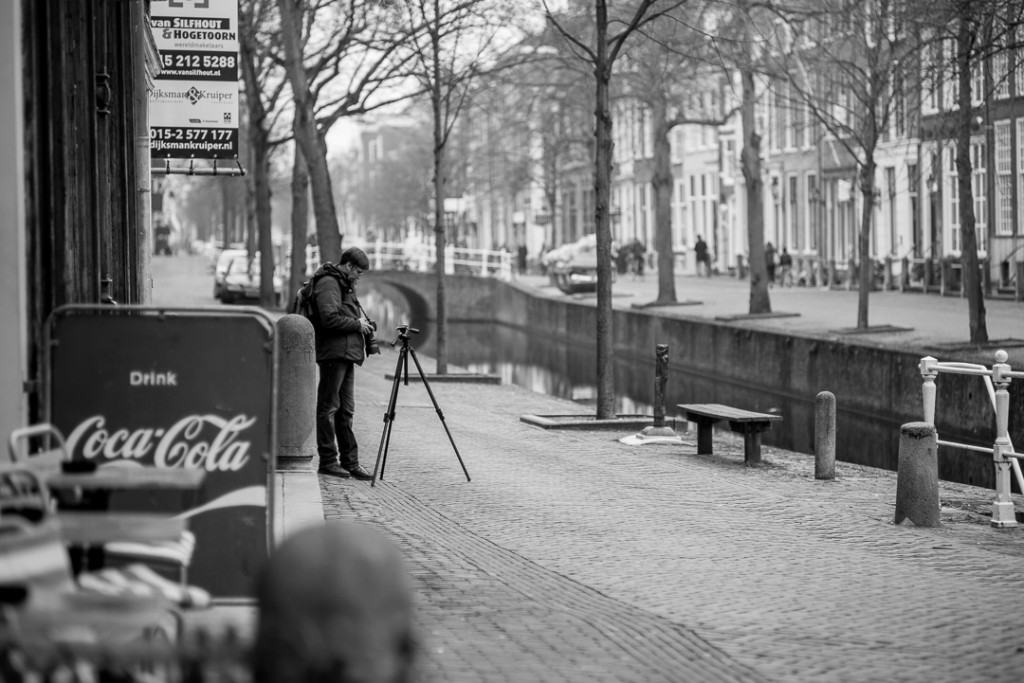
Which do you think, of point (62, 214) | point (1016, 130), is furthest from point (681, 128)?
point (62, 214)

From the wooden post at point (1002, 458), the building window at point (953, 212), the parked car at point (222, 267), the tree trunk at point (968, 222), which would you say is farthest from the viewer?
the parked car at point (222, 267)

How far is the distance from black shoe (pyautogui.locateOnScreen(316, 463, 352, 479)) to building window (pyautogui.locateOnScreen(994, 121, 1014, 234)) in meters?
30.8

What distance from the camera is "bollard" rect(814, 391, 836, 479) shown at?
49.0ft

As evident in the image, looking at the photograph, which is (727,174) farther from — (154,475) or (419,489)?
(154,475)

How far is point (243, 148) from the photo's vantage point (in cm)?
5475

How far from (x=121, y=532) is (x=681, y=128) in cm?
7254

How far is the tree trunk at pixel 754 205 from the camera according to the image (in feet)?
116

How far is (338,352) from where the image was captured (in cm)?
1306

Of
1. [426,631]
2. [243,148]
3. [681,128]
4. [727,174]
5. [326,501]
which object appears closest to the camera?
[426,631]

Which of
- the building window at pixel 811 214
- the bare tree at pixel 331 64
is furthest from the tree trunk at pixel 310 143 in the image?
the building window at pixel 811 214

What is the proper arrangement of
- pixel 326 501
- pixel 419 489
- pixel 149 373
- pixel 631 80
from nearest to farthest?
1. pixel 149 373
2. pixel 326 501
3. pixel 419 489
4. pixel 631 80

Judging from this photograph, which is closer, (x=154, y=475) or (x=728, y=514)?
(x=154, y=475)

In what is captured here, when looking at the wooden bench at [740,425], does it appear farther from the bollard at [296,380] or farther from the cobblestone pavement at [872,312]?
the cobblestone pavement at [872,312]

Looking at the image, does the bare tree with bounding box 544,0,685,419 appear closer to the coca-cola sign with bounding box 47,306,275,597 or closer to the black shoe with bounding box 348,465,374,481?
the black shoe with bounding box 348,465,374,481
